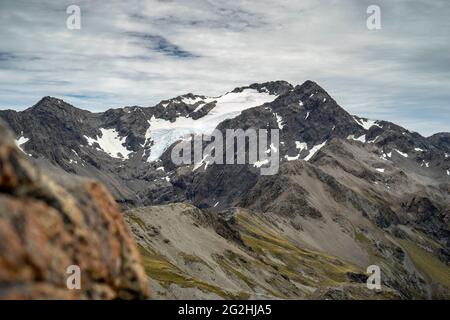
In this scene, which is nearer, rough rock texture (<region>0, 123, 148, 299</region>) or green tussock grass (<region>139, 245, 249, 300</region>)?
rough rock texture (<region>0, 123, 148, 299</region>)

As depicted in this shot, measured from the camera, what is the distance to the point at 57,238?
45.0 ft

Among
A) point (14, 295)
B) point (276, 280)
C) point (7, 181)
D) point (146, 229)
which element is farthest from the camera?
point (276, 280)

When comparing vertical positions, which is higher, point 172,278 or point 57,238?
point 57,238

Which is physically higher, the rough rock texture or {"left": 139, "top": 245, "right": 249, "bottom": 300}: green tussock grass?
the rough rock texture

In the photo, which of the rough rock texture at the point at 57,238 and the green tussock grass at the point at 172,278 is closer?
the rough rock texture at the point at 57,238

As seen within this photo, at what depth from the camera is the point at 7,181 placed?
1315 centimetres

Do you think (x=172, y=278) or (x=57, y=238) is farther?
(x=172, y=278)

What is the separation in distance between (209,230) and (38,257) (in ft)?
608

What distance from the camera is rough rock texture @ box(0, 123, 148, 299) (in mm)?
12266

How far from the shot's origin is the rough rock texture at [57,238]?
483 inches

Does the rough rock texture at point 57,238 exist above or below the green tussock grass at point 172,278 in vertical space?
above
